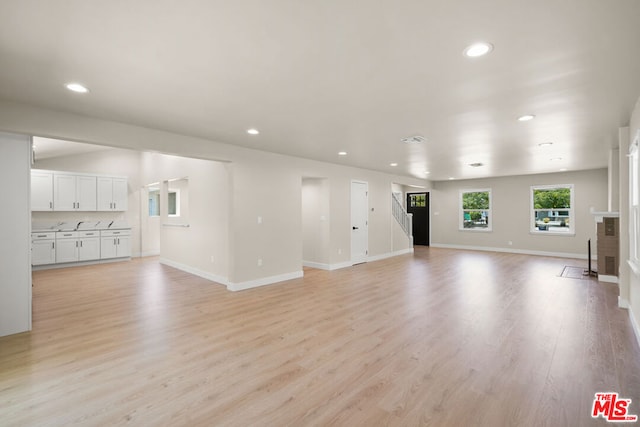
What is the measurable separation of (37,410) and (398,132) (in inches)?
177

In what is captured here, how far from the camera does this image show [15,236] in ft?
11.1

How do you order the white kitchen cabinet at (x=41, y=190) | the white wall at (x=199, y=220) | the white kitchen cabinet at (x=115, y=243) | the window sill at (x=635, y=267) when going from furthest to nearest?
the white kitchen cabinet at (x=115, y=243) → the white kitchen cabinet at (x=41, y=190) → the white wall at (x=199, y=220) → the window sill at (x=635, y=267)

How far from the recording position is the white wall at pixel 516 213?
8.41m

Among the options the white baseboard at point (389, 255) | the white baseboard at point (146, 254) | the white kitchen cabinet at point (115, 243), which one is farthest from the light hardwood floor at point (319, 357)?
the white baseboard at point (146, 254)

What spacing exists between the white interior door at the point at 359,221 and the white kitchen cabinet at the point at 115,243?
616 centimetres

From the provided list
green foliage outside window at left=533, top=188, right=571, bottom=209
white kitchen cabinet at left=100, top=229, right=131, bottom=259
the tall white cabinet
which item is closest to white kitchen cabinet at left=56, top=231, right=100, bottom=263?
white kitchen cabinet at left=100, top=229, right=131, bottom=259

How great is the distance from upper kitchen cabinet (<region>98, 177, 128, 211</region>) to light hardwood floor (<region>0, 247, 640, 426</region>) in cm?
360

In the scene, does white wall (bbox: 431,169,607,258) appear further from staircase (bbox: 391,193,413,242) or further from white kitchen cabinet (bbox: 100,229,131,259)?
white kitchen cabinet (bbox: 100,229,131,259)

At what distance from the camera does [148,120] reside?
366 cm

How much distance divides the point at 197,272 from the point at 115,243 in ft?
11.2

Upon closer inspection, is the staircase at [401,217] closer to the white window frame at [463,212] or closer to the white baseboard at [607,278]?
the white window frame at [463,212]

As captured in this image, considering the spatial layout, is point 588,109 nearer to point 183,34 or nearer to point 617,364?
point 617,364

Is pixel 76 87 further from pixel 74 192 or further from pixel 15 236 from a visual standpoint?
pixel 74 192

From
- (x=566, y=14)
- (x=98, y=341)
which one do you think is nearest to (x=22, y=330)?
(x=98, y=341)
